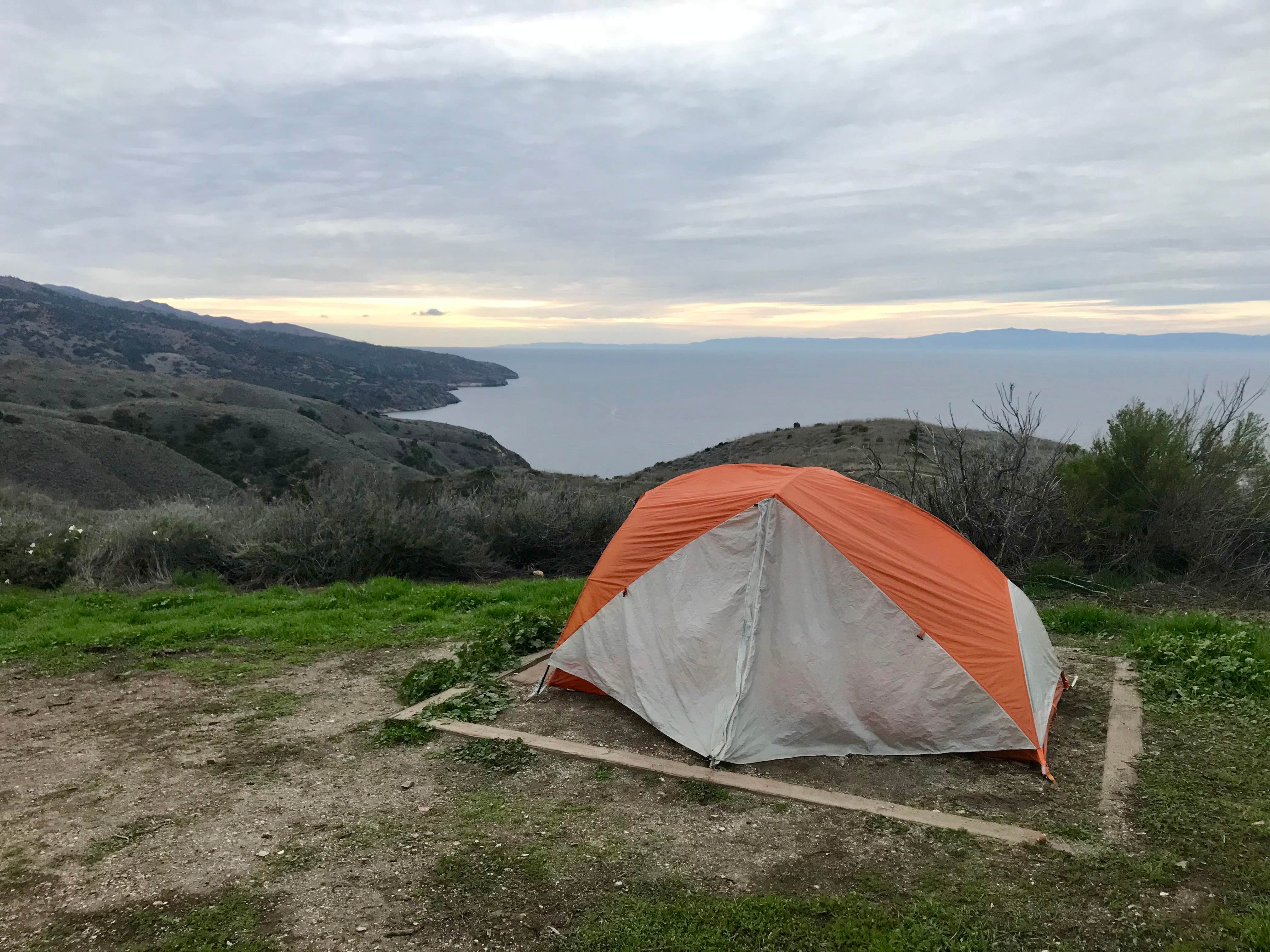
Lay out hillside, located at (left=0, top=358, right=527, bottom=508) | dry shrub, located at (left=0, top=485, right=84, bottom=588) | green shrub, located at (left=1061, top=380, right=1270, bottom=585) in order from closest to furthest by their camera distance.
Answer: green shrub, located at (left=1061, top=380, right=1270, bottom=585), dry shrub, located at (left=0, top=485, right=84, bottom=588), hillside, located at (left=0, top=358, right=527, bottom=508)

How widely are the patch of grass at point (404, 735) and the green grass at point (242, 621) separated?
2.06 metres

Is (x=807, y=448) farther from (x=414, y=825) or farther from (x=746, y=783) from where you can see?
(x=414, y=825)

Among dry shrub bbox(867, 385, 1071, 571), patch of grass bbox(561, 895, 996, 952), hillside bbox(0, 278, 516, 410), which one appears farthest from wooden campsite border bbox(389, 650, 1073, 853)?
hillside bbox(0, 278, 516, 410)

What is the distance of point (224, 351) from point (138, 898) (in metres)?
114

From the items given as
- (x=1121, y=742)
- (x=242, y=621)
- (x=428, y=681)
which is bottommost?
(x=242, y=621)

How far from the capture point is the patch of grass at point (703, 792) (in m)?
4.70

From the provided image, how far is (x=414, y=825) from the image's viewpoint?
4.46m

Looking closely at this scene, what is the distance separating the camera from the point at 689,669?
5539mm

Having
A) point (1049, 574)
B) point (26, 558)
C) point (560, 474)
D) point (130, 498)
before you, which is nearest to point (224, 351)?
point (130, 498)

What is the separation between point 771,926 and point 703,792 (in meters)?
1.28

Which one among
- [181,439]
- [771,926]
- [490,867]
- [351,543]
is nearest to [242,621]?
[351,543]

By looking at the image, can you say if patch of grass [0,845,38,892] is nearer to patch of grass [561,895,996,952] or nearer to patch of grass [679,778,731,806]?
patch of grass [561,895,996,952]

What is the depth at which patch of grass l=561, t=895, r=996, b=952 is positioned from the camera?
3.40 meters

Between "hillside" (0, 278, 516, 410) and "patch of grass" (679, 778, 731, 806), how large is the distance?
244ft
